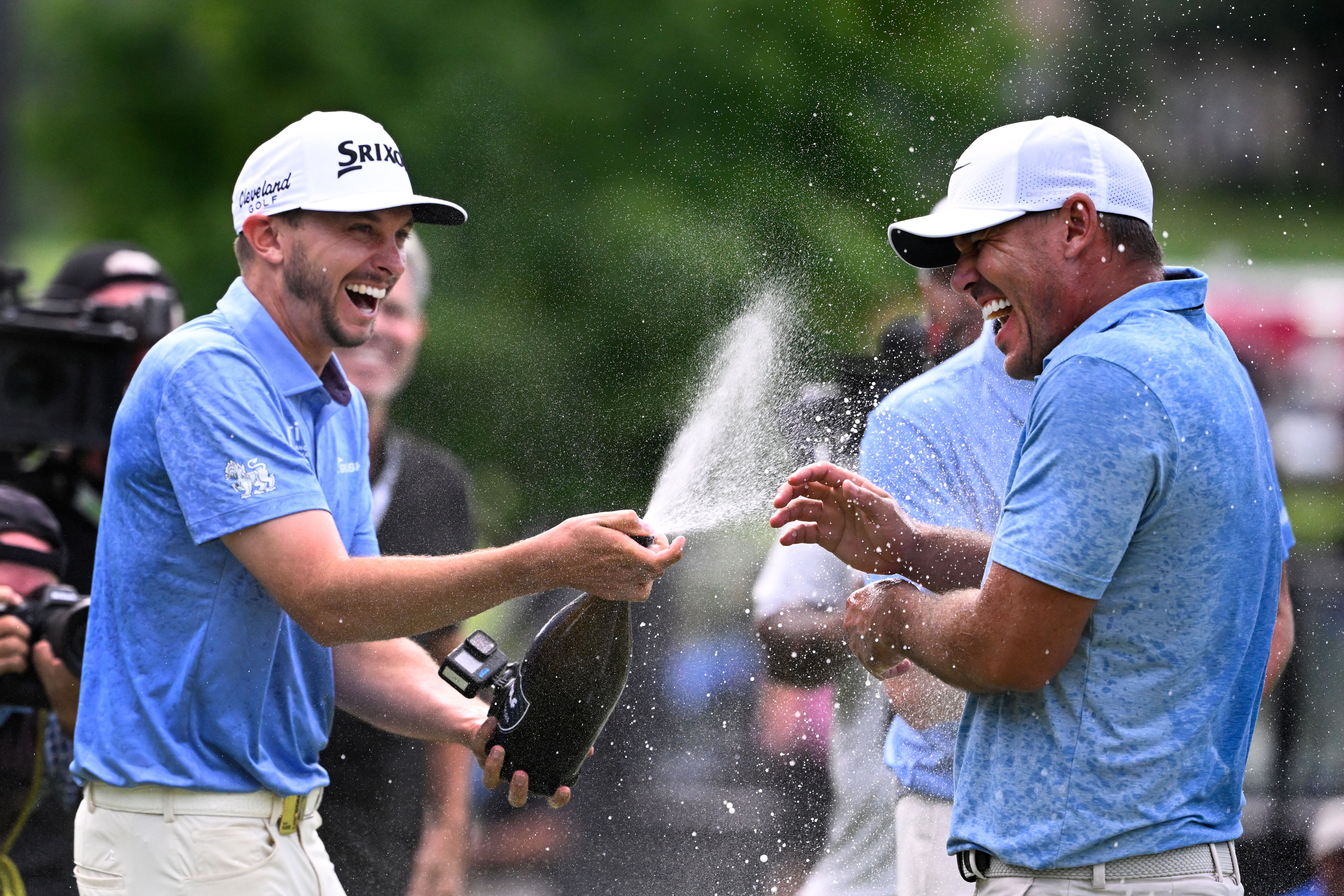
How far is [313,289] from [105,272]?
2377mm

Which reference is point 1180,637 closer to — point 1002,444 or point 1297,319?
point 1002,444

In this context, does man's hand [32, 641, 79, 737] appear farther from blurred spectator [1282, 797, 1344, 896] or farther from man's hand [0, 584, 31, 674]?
blurred spectator [1282, 797, 1344, 896]

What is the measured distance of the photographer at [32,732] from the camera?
3637 millimetres

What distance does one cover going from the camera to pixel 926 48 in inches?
275

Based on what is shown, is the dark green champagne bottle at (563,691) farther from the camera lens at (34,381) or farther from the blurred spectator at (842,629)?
the camera lens at (34,381)

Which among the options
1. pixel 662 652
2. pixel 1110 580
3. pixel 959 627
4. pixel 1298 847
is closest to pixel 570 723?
pixel 959 627

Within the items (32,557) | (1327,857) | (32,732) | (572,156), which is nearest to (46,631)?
(32,557)

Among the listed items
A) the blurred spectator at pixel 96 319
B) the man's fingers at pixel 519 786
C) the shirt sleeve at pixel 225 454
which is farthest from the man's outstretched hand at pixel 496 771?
the blurred spectator at pixel 96 319

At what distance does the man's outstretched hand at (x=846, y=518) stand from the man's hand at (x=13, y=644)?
1.97 m

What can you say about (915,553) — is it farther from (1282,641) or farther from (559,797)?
(1282,641)

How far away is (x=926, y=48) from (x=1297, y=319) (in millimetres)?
2485

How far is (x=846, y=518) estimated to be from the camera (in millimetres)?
2711

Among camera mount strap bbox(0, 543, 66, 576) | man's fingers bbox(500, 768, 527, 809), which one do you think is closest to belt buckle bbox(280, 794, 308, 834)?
man's fingers bbox(500, 768, 527, 809)

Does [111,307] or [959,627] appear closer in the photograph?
[959,627]
